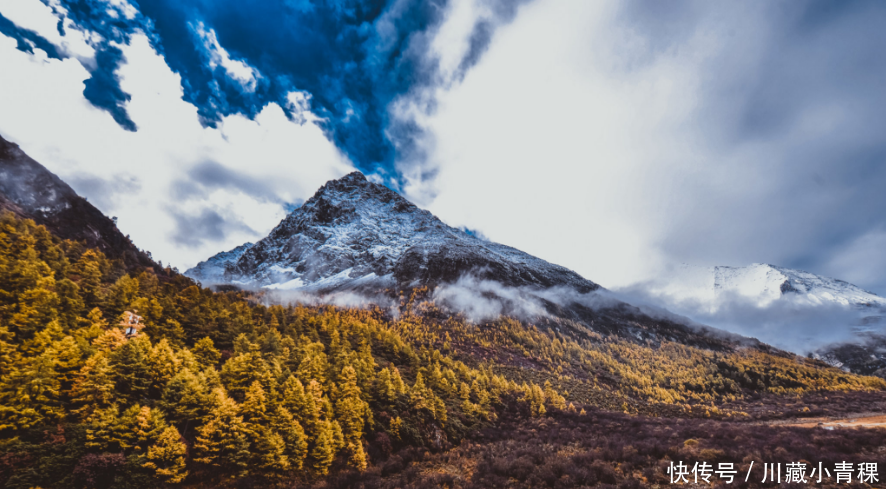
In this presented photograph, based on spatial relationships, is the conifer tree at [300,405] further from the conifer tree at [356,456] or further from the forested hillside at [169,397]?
the conifer tree at [356,456]

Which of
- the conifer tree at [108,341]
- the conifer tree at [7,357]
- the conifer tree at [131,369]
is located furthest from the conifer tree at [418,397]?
the conifer tree at [7,357]

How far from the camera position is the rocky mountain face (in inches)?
2381

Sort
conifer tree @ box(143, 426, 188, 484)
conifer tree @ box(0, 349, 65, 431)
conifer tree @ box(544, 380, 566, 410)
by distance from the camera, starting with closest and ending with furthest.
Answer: conifer tree @ box(0, 349, 65, 431) → conifer tree @ box(143, 426, 188, 484) → conifer tree @ box(544, 380, 566, 410)

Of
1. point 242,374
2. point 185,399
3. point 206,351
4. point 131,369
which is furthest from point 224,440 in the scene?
point 206,351

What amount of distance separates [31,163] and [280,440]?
94413 millimetres

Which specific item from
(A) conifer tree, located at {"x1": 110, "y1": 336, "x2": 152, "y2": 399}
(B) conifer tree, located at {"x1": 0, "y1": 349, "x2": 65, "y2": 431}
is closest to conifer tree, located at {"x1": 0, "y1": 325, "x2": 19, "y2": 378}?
(B) conifer tree, located at {"x1": 0, "y1": 349, "x2": 65, "y2": 431}

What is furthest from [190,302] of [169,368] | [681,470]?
[681,470]

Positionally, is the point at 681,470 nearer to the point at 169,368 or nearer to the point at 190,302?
the point at 169,368

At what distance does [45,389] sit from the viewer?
20.5 metres

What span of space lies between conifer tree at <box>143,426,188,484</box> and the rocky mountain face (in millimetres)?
64081

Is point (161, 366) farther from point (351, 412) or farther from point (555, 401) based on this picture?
point (555, 401)

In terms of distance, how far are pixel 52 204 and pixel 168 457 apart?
3185 inches

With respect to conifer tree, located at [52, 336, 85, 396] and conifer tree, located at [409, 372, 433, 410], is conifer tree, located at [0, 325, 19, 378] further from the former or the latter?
conifer tree, located at [409, 372, 433, 410]

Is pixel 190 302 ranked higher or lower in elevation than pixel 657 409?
higher
